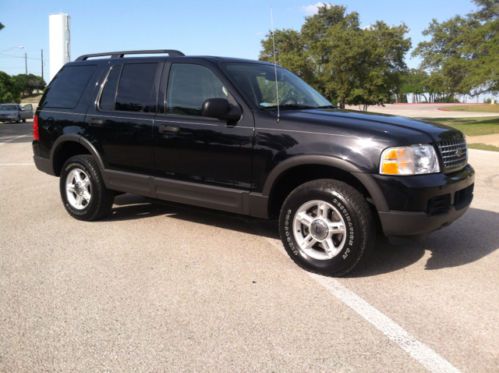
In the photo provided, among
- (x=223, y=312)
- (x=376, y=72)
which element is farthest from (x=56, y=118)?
(x=376, y=72)

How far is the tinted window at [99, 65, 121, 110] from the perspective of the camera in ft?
18.9

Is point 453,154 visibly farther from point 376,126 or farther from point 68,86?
point 68,86

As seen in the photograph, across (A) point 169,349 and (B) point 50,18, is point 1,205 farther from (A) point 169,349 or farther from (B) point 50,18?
(B) point 50,18

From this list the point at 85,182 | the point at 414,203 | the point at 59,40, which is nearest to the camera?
the point at 414,203

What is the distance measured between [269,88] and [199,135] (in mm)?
865

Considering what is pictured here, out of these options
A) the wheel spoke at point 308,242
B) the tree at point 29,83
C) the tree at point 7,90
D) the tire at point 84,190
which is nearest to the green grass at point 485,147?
the wheel spoke at point 308,242

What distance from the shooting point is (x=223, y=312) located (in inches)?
141

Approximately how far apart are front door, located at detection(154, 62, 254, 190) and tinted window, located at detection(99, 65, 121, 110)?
783 millimetres

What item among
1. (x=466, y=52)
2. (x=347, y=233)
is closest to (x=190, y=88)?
(x=347, y=233)

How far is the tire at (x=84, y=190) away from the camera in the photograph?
5.99m

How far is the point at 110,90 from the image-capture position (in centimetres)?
581

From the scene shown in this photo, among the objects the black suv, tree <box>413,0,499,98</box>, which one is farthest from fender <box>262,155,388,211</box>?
tree <box>413,0,499,98</box>

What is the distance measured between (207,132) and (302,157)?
1.05 m

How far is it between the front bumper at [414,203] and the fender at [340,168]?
45mm
